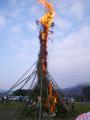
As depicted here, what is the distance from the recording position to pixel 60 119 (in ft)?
80.4

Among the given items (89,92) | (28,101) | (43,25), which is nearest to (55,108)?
(28,101)

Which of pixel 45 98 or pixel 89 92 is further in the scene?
pixel 89 92

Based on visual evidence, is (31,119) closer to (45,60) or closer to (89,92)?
(45,60)

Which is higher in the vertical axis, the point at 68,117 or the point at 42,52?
the point at 42,52

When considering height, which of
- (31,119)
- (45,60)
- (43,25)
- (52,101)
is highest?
(43,25)

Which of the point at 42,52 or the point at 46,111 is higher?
the point at 42,52

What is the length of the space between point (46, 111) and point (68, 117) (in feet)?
7.48

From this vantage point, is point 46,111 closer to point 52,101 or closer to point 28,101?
point 52,101

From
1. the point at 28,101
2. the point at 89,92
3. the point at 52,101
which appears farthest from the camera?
the point at 89,92

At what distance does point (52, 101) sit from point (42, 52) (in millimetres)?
4310

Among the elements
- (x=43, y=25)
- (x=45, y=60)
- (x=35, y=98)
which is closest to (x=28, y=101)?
(x=35, y=98)

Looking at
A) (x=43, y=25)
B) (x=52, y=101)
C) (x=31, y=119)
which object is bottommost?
(x=31, y=119)

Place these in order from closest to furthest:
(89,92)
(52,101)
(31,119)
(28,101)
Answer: (31,119), (52,101), (28,101), (89,92)

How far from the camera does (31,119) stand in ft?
78.1
